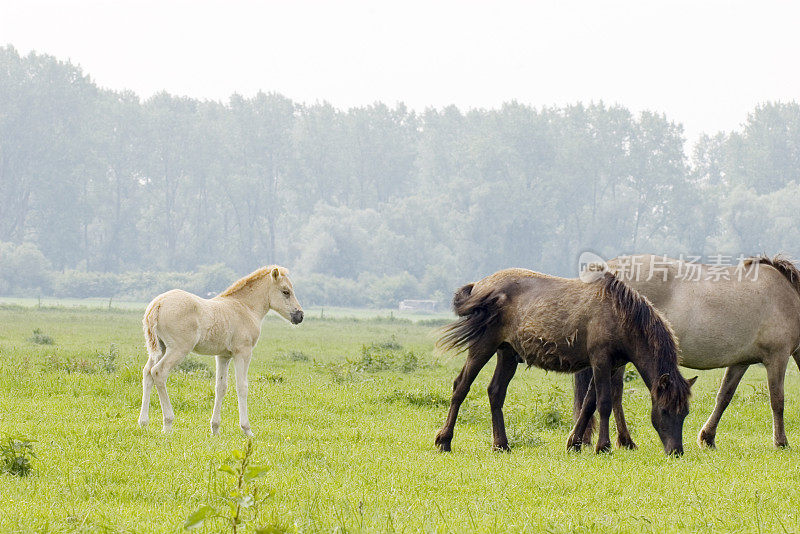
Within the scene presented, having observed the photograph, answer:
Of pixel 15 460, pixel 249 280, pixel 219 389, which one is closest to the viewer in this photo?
pixel 15 460

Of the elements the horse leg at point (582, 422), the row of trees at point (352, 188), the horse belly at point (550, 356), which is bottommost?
the horse leg at point (582, 422)

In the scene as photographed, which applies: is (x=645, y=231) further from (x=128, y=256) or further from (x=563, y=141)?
(x=128, y=256)

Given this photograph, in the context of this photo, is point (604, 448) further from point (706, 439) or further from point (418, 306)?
point (418, 306)

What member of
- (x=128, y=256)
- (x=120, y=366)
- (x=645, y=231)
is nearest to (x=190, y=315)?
(x=120, y=366)

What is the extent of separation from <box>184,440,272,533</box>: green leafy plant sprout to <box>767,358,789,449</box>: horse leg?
258 inches

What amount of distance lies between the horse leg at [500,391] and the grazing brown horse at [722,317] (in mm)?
1064

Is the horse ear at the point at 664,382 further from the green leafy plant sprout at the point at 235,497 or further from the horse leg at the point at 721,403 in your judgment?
the green leafy plant sprout at the point at 235,497

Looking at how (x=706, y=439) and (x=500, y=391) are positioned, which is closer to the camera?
(x=500, y=391)

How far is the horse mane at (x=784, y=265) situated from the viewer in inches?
440

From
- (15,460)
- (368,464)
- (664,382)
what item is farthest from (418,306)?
(15,460)

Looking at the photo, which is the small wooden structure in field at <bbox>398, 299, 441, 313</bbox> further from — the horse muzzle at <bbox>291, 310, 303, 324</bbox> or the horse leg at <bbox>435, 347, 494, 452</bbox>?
the horse leg at <bbox>435, 347, 494, 452</bbox>

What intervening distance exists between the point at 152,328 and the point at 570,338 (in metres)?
4.58

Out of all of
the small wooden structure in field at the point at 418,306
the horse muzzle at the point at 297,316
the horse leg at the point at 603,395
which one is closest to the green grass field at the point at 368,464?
the horse leg at the point at 603,395

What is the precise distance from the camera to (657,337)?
30.1 ft
